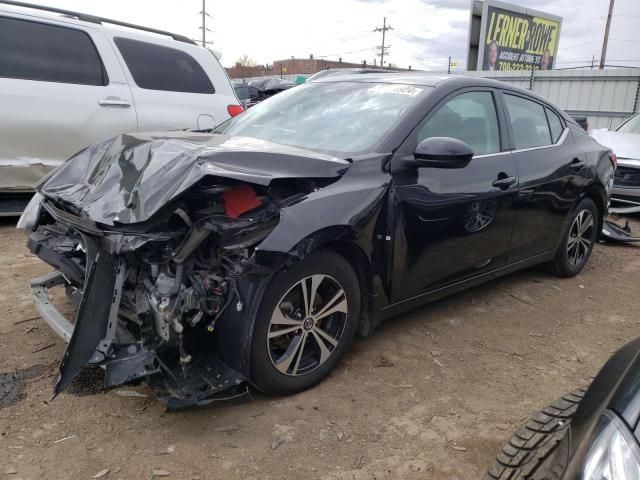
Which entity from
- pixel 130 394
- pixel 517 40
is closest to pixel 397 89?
pixel 130 394

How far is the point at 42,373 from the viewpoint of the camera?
282 cm

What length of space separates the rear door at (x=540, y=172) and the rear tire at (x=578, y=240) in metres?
0.22

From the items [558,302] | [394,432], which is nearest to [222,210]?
[394,432]

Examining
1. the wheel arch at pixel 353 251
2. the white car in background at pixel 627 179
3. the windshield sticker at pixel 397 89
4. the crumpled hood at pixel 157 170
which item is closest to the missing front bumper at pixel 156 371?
the crumpled hood at pixel 157 170

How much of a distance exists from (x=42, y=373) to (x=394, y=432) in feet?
6.24

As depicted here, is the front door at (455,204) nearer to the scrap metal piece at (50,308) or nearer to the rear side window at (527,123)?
Answer: the rear side window at (527,123)

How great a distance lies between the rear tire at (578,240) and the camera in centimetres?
467

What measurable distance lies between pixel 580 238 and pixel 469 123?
210 cm

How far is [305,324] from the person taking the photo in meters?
2.66

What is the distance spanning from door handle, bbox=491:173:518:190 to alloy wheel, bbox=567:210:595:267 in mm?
1355

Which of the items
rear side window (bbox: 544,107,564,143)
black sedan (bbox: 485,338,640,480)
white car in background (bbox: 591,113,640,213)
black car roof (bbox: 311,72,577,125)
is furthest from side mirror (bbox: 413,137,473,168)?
white car in background (bbox: 591,113,640,213)

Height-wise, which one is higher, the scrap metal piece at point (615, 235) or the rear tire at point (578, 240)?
the rear tire at point (578, 240)

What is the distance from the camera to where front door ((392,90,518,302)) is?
302cm

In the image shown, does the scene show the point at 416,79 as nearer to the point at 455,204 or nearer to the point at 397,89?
the point at 397,89
